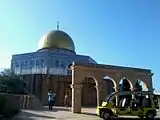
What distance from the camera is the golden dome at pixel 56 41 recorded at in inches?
1677

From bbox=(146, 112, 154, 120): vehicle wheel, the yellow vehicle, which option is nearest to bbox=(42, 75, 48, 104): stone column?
the yellow vehicle

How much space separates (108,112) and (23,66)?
2858cm

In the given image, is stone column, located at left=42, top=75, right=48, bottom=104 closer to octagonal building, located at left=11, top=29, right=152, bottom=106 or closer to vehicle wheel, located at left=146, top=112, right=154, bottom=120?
octagonal building, located at left=11, top=29, right=152, bottom=106

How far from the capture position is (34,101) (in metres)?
21.0

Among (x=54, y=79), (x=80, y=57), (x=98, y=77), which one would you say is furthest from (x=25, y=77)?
(x=98, y=77)

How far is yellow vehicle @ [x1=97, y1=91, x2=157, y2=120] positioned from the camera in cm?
1495

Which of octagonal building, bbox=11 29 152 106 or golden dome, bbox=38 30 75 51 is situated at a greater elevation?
golden dome, bbox=38 30 75 51

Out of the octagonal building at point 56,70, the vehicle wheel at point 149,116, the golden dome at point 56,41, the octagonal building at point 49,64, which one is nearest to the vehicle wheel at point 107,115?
the vehicle wheel at point 149,116

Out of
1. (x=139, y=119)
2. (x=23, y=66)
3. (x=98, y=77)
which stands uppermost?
(x=23, y=66)

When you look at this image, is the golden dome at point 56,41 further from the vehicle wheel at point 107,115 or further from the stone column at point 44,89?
the vehicle wheel at point 107,115

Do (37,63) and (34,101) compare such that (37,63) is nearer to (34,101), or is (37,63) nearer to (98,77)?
(34,101)

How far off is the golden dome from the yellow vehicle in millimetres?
28146

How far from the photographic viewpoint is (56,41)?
42.6 m

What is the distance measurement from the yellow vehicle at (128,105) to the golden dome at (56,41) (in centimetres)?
2815
